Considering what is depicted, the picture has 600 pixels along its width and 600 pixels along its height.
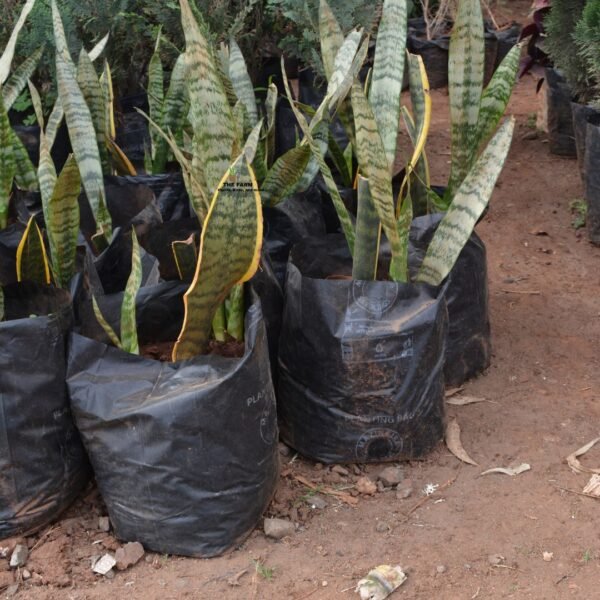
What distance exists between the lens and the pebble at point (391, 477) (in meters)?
Result: 2.44

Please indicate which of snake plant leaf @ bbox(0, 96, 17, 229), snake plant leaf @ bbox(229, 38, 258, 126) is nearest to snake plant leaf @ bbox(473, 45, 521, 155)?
snake plant leaf @ bbox(229, 38, 258, 126)

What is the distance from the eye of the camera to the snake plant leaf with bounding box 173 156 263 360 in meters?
2.01

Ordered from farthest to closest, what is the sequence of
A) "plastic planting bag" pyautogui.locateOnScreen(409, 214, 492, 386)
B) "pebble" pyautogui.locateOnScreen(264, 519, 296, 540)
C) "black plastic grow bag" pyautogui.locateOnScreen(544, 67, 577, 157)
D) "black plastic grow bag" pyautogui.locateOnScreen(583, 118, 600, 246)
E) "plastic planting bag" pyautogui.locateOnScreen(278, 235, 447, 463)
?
1. "black plastic grow bag" pyautogui.locateOnScreen(544, 67, 577, 157)
2. "black plastic grow bag" pyautogui.locateOnScreen(583, 118, 600, 246)
3. "plastic planting bag" pyautogui.locateOnScreen(409, 214, 492, 386)
4. "plastic planting bag" pyautogui.locateOnScreen(278, 235, 447, 463)
5. "pebble" pyautogui.locateOnScreen(264, 519, 296, 540)

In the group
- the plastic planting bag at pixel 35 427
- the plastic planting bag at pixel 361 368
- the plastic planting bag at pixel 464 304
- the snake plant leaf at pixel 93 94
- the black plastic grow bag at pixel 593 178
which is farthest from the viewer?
the black plastic grow bag at pixel 593 178

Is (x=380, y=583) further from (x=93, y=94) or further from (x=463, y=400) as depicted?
(x=93, y=94)

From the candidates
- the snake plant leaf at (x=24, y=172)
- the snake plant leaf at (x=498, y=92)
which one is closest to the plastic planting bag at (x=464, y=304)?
the snake plant leaf at (x=498, y=92)

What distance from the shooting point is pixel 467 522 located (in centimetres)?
229

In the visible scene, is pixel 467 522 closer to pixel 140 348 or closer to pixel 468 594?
pixel 468 594

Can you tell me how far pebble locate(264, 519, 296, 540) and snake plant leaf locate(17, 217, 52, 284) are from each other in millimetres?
847

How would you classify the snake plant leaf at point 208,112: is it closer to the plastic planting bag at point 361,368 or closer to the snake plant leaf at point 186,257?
the snake plant leaf at point 186,257

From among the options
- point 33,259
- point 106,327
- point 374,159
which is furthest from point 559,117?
point 106,327

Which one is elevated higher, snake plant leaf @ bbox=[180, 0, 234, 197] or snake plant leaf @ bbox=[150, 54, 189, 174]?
snake plant leaf @ bbox=[180, 0, 234, 197]

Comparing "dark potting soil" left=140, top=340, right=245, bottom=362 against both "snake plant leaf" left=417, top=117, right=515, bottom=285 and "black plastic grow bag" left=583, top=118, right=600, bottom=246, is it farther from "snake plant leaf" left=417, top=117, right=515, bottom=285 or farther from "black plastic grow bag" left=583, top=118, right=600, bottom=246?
"black plastic grow bag" left=583, top=118, right=600, bottom=246

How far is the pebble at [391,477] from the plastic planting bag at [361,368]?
1.6 inches
